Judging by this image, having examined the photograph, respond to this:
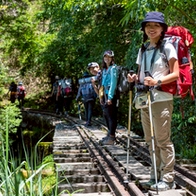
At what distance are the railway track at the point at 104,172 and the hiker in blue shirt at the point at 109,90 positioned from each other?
0.45 m

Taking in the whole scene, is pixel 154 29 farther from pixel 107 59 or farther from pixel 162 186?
pixel 107 59

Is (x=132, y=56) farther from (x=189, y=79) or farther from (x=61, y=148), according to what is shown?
(x=189, y=79)

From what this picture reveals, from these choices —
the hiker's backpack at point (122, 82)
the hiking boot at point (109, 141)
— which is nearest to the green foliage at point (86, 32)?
the hiker's backpack at point (122, 82)

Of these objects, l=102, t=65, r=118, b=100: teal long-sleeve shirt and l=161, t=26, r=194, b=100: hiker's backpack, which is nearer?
l=161, t=26, r=194, b=100: hiker's backpack

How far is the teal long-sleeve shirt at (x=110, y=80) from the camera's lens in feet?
22.5

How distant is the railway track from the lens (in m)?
4.25

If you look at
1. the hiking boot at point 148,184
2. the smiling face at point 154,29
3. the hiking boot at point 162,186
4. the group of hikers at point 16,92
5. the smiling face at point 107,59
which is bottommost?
the hiking boot at point 148,184

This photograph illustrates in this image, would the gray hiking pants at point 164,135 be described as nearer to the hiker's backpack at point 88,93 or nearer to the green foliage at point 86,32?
the green foliage at point 86,32

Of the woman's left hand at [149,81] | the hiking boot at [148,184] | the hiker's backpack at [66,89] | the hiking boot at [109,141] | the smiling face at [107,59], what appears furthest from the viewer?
the hiker's backpack at [66,89]

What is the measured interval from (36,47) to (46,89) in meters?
5.80

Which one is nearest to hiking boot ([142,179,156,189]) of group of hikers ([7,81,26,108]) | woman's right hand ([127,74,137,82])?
woman's right hand ([127,74,137,82])

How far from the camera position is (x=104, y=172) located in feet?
17.1

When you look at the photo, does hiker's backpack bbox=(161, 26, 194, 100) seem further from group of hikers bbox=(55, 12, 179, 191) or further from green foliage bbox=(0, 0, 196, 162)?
green foliage bbox=(0, 0, 196, 162)

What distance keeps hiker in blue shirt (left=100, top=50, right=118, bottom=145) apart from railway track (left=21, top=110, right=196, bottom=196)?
1.47 feet
